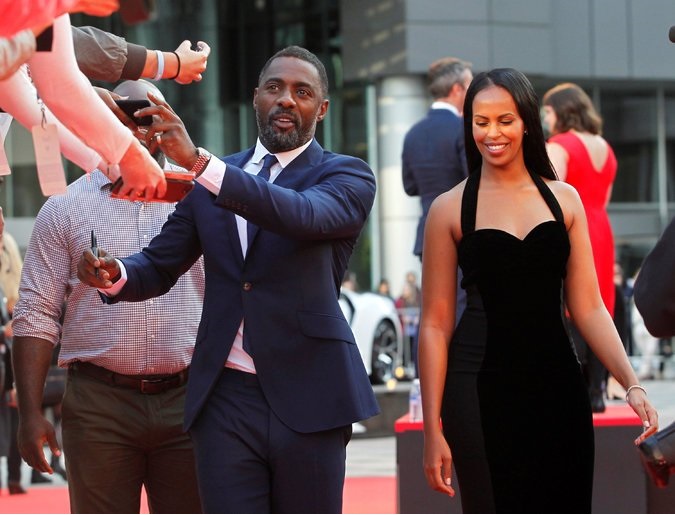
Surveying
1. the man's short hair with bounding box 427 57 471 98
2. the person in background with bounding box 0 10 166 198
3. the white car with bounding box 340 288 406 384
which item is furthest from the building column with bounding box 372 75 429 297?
the person in background with bounding box 0 10 166 198

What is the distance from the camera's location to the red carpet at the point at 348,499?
8344 mm

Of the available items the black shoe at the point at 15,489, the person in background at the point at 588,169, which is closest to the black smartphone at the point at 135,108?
the person in background at the point at 588,169

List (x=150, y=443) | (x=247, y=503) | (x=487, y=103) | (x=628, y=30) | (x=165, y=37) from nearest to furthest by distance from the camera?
(x=247, y=503)
(x=487, y=103)
(x=150, y=443)
(x=628, y=30)
(x=165, y=37)

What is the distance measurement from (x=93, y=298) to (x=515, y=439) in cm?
177

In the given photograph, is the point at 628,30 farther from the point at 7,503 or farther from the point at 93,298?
the point at 93,298

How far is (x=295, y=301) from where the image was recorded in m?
4.09

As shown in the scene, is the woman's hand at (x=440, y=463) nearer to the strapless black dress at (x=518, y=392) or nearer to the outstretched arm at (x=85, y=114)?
the strapless black dress at (x=518, y=392)

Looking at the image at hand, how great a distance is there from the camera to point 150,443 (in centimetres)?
487

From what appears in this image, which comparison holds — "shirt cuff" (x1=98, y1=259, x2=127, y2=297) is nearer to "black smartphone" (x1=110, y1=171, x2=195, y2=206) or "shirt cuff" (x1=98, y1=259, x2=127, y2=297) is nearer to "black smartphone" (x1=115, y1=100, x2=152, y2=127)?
"black smartphone" (x1=115, y1=100, x2=152, y2=127)

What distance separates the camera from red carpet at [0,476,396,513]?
8344 mm

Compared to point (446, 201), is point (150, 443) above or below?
below

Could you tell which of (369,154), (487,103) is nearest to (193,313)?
(487,103)

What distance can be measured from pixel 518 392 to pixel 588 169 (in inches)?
141

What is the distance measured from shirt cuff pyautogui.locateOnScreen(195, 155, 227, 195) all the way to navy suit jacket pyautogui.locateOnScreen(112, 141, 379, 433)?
0.85 ft
